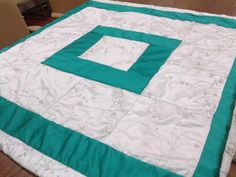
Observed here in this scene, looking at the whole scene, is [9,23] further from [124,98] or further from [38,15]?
[38,15]

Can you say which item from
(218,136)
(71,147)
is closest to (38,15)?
(71,147)

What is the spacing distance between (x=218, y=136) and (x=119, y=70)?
50cm

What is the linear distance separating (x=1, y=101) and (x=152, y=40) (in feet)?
2.54

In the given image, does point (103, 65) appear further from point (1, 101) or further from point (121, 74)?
point (1, 101)

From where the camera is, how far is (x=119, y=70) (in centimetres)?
107

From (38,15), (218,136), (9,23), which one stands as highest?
(9,23)

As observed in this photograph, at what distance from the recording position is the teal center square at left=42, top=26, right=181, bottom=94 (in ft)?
3.34

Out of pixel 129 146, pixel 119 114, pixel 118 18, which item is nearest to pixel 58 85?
pixel 119 114

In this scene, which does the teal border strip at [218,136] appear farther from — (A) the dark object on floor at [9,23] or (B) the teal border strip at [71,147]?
(A) the dark object on floor at [9,23]

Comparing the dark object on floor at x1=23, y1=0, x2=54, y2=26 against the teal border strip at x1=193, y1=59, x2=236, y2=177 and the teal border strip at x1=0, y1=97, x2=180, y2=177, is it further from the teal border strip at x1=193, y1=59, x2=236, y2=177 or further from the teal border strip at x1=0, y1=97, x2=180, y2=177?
the teal border strip at x1=193, y1=59, x2=236, y2=177

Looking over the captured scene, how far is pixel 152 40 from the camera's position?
125cm

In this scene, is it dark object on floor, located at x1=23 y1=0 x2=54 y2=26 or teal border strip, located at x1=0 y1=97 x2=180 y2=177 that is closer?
teal border strip, located at x1=0 y1=97 x2=180 y2=177

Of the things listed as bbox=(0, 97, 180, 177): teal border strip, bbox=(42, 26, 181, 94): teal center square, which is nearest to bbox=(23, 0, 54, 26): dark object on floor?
bbox=(42, 26, 181, 94): teal center square

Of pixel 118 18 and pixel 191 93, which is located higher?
pixel 118 18
